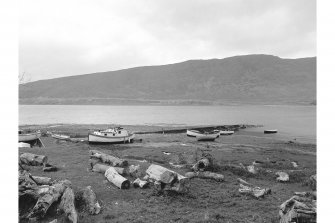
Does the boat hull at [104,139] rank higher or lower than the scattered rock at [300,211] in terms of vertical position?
lower

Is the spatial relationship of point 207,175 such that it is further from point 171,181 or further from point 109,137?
point 109,137

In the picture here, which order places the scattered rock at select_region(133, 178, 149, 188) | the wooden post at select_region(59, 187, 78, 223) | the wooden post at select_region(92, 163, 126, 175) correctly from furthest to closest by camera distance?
the wooden post at select_region(92, 163, 126, 175) → the scattered rock at select_region(133, 178, 149, 188) → the wooden post at select_region(59, 187, 78, 223)

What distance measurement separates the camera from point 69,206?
10398 millimetres

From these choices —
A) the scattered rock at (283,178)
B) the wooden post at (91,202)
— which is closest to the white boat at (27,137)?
the wooden post at (91,202)

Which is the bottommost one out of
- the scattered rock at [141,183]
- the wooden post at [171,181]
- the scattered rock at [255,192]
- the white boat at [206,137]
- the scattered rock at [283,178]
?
the white boat at [206,137]

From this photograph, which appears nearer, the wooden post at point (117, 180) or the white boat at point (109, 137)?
the wooden post at point (117, 180)

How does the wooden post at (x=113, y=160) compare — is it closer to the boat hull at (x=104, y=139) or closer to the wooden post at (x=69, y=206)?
the wooden post at (x=69, y=206)

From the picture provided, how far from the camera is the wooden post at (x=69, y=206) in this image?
9922 mm

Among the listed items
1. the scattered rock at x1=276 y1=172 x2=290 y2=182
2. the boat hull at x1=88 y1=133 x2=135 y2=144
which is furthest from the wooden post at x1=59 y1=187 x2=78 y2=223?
the boat hull at x1=88 y1=133 x2=135 y2=144

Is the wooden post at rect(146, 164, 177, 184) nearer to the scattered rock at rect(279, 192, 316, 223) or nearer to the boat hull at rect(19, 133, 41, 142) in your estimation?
the scattered rock at rect(279, 192, 316, 223)

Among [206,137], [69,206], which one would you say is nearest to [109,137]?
[206,137]

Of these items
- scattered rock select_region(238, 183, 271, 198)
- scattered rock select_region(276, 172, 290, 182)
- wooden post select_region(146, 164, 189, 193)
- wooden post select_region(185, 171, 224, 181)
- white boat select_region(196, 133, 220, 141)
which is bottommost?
white boat select_region(196, 133, 220, 141)

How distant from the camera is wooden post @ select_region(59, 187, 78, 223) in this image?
9922mm
